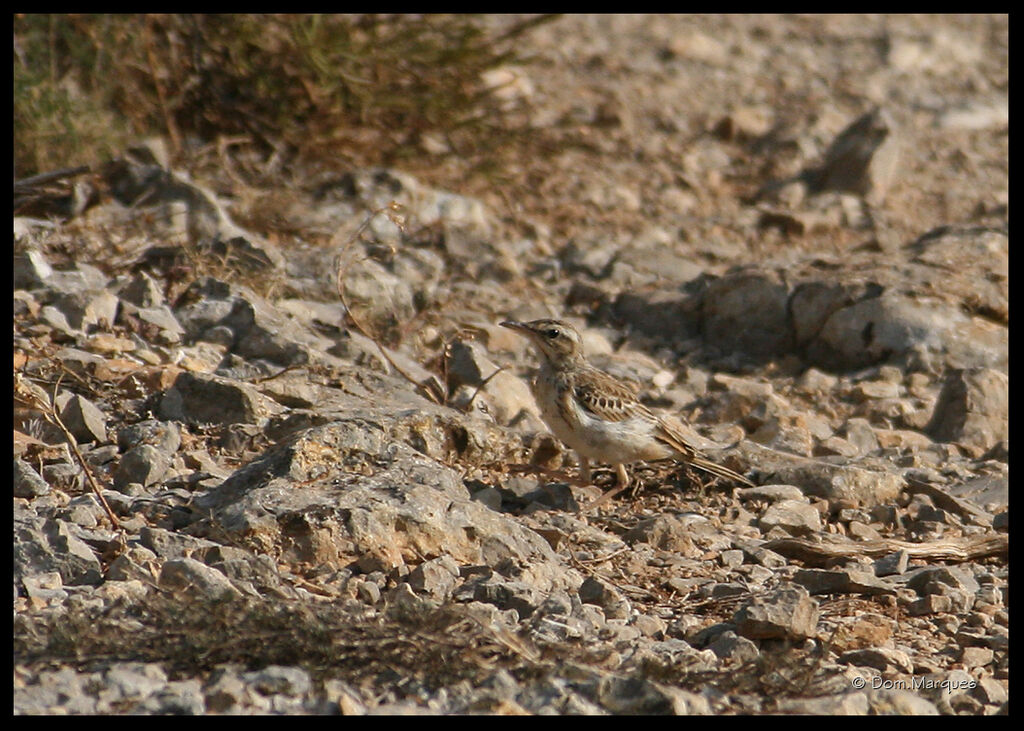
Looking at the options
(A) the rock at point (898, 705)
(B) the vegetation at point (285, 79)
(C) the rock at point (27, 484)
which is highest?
(B) the vegetation at point (285, 79)

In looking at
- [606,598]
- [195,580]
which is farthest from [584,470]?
[195,580]

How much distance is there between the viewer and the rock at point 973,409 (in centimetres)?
705

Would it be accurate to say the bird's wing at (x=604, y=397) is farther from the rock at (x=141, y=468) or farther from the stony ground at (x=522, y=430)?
the rock at (x=141, y=468)

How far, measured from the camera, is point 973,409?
7094mm

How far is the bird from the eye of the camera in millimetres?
6098

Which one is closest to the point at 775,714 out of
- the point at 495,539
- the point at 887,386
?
the point at 495,539

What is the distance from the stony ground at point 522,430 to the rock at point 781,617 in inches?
0.4

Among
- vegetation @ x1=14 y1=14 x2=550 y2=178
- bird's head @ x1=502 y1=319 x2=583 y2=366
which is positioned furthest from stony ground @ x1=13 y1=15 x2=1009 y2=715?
vegetation @ x1=14 y1=14 x2=550 y2=178

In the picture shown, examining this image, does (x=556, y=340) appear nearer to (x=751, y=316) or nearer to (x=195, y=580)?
(x=751, y=316)

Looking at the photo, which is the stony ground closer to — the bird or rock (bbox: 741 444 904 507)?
rock (bbox: 741 444 904 507)

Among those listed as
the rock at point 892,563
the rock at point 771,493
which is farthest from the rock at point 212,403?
the rock at point 892,563

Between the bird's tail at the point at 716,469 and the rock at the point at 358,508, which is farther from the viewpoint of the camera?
the bird's tail at the point at 716,469

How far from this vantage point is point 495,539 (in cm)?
502

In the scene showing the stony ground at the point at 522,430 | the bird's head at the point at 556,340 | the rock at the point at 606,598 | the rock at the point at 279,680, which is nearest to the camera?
the rock at the point at 279,680
